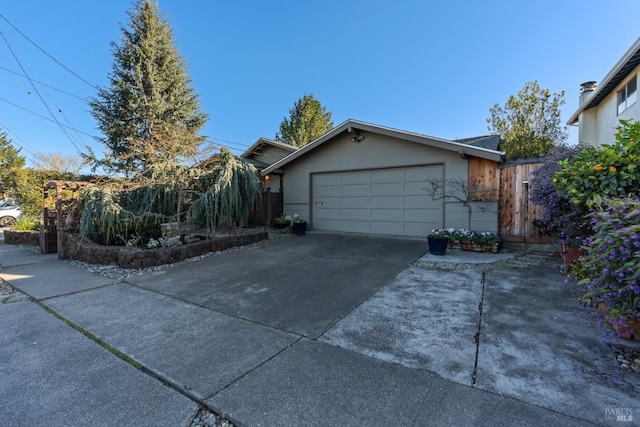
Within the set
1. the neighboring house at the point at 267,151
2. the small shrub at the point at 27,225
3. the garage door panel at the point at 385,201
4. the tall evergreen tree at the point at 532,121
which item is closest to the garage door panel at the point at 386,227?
the garage door panel at the point at 385,201

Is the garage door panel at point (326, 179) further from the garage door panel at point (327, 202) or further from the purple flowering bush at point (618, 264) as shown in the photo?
the purple flowering bush at point (618, 264)

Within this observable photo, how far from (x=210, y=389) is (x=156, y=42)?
18318mm

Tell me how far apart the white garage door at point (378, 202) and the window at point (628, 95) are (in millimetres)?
5024

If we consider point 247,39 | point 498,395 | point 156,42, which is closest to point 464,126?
point 247,39

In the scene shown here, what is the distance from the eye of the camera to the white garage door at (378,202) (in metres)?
8.22

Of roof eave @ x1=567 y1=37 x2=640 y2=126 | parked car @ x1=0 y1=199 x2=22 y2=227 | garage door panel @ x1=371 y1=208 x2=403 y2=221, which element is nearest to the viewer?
roof eave @ x1=567 y1=37 x2=640 y2=126

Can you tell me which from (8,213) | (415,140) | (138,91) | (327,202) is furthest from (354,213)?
(8,213)

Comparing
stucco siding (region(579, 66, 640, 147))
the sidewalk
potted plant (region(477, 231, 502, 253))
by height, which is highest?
stucco siding (region(579, 66, 640, 147))

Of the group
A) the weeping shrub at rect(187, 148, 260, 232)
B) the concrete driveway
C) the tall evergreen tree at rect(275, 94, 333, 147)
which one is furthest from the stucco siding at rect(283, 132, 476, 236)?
the tall evergreen tree at rect(275, 94, 333, 147)

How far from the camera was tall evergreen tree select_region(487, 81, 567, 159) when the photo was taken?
16.6m

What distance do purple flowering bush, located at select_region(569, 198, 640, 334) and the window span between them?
25.4 ft

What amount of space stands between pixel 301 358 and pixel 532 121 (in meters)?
21.5

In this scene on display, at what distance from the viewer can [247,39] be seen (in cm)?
1293

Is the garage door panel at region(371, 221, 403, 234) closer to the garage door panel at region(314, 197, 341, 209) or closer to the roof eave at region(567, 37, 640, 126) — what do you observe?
the garage door panel at region(314, 197, 341, 209)
